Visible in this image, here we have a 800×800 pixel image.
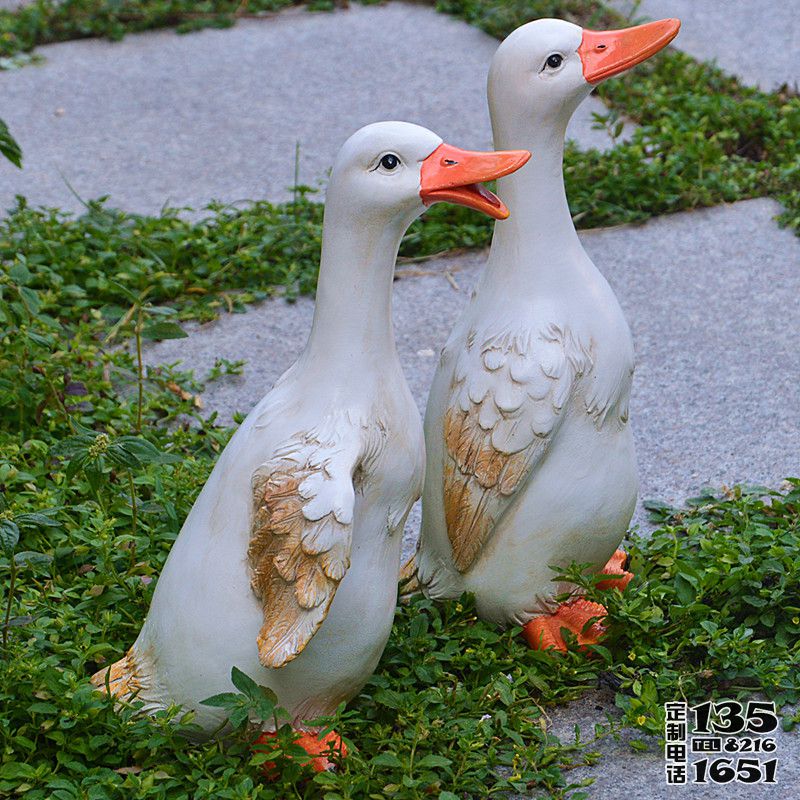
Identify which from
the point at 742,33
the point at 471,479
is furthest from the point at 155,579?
the point at 742,33

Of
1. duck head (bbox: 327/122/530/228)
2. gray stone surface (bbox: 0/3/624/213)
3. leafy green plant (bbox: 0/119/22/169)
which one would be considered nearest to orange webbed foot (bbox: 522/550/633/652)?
duck head (bbox: 327/122/530/228)

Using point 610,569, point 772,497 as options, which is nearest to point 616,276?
point 772,497

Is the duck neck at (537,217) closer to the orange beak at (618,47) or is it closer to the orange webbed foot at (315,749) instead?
the orange beak at (618,47)

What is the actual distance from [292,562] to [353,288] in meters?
0.51

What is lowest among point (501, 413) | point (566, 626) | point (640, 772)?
point (640, 772)

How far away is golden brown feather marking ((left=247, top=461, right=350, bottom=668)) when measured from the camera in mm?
2225

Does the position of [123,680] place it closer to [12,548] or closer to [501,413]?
[12,548]

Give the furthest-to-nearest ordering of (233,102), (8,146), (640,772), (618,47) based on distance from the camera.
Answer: (233,102) → (8,146) → (618,47) → (640,772)

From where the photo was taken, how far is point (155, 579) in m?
2.99

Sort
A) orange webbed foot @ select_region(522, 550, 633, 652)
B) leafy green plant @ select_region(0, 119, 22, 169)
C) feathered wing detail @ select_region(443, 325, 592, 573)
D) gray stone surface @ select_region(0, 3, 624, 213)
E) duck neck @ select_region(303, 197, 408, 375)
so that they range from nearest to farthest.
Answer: duck neck @ select_region(303, 197, 408, 375) → feathered wing detail @ select_region(443, 325, 592, 573) → orange webbed foot @ select_region(522, 550, 633, 652) → leafy green plant @ select_region(0, 119, 22, 169) → gray stone surface @ select_region(0, 3, 624, 213)

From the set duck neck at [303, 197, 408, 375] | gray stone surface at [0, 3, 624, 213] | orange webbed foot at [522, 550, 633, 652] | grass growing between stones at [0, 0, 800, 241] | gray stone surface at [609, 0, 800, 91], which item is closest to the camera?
duck neck at [303, 197, 408, 375]

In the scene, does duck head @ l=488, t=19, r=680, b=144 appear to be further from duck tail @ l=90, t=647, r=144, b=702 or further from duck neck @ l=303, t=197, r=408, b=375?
duck tail @ l=90, t=647, r=144, b=702

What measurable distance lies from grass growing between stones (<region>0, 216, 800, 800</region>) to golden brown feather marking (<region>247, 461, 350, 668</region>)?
0.87 feet

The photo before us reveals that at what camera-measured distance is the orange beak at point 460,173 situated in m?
2.30
